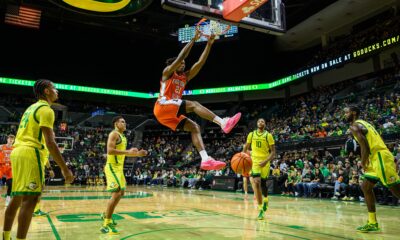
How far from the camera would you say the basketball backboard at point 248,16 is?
657 centimetres

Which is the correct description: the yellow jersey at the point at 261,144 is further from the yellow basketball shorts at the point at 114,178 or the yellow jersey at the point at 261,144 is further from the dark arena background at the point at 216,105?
the yellow basketball shorts at the point at 114,178

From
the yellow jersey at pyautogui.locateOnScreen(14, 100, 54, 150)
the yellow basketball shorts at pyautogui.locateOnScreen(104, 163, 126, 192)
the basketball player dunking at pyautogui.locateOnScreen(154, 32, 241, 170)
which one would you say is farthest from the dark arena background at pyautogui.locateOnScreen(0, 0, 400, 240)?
the yellow jersey at pyautogui.locateOnScreen(14, 100, 54, 150)

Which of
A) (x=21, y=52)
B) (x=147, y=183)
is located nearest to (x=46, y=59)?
(x=21, y=52)

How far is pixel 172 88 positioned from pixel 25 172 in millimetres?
2128

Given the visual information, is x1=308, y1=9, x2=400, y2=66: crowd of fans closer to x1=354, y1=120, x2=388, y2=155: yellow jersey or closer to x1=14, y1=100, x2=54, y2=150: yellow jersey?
x1=354, y1=120, x2=388, y2=155: yellow jersey

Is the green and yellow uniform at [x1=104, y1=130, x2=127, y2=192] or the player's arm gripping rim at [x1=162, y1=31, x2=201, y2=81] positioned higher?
the player's arm gripping rim at [x1=162, y1=31, x2=201, y2=81]

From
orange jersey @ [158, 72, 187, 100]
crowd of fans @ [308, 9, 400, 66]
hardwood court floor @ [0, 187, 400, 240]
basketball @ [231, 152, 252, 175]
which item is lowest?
hardwood court floor @ [0, 187, 400, 240]

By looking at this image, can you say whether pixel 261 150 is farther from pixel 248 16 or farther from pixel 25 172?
Result: pixel 25 172

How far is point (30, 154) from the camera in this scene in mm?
3377

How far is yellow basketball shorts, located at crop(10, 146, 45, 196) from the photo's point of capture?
3326 mm

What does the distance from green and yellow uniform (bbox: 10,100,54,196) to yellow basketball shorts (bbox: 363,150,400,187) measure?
474 centimetres

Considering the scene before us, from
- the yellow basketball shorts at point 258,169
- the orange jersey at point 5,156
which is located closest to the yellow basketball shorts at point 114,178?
the yellow basketball shorts at point 258,169

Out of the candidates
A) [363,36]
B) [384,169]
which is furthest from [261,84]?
[384,169]

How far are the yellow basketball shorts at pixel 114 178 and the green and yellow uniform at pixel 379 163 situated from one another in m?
4.07
